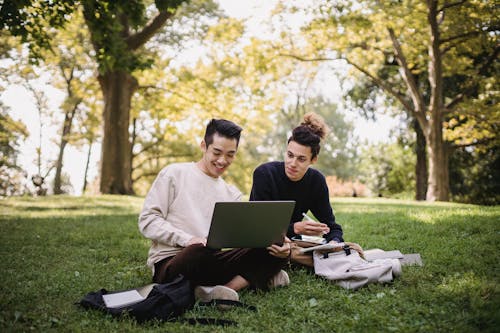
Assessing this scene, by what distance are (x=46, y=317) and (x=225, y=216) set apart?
4.65ft

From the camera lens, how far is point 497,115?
1423 centimetres

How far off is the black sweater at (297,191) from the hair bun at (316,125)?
0.42 meters

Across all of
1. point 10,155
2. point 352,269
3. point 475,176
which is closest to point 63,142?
point 10,155

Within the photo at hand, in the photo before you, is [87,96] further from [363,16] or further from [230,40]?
[363,16]

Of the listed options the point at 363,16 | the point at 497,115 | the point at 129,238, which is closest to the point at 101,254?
the point at 129,238

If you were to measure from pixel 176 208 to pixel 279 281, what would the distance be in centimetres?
116

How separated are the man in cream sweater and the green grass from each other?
20cm

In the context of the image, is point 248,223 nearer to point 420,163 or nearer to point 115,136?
point 115,136

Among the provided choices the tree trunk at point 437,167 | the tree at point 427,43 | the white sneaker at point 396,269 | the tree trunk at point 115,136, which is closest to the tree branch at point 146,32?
the tree trunk at point 115,136

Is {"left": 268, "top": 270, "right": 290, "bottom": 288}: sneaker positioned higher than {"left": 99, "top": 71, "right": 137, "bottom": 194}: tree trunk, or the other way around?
{"left": 99, "top": 71, "right": 137, "bottom": 194}: tree trunk

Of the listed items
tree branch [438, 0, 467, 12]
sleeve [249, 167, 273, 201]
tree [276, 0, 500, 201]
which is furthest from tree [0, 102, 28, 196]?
sleeve [249, 167, 273, 201]

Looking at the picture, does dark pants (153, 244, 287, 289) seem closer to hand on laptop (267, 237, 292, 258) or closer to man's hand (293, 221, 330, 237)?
hand on laptop (267, 237, 292, 258)

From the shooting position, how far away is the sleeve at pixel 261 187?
14.5ft

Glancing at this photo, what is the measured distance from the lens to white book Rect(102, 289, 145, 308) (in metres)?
3.17
